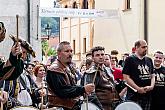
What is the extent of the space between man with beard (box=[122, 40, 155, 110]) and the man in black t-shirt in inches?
12.0

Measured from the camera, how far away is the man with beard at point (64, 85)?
6.93 meters

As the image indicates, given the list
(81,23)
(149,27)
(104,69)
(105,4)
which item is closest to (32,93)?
(104,69)

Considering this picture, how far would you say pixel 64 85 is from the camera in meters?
6.94

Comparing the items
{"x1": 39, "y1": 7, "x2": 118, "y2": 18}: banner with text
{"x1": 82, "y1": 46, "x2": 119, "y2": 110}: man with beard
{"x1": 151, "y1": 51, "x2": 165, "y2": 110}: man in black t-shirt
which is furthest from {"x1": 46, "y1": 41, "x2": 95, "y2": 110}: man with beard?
{"x1": 39, "y1": 7, "x2": 118, "y2": 18}: banner with text

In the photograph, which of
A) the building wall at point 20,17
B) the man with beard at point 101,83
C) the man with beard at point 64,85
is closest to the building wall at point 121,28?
the building wall at point 20,17

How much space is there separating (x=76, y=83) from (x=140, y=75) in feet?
6.77

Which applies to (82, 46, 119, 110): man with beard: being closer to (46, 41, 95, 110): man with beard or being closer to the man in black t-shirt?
(46, 41, 95, 110): man with beard

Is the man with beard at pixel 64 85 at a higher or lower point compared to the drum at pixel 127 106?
higher

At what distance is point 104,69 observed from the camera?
8430 millimetres

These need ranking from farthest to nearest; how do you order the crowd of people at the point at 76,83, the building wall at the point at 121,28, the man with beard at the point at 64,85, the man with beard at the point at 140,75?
the building wall at the point at 121,28
the man with beard at the point at 140,75
the man with beard at the point at 64,85
the crowd of people at the point at 76,83

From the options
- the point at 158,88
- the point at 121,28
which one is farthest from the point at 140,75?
the point at 121,28

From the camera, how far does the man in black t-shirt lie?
31.1 feet

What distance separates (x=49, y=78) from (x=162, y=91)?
10.7 ft

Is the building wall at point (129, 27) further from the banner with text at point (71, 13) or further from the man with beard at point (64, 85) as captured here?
the man with beard at point (64, 85)
